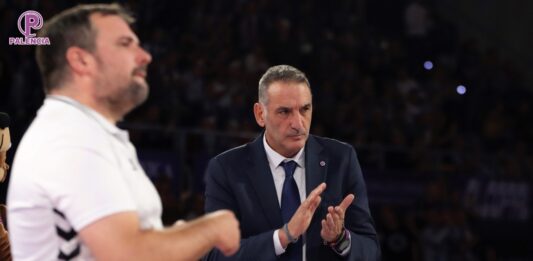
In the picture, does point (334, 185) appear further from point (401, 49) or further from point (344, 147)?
point (401, 49)

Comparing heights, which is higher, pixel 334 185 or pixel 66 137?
pixel 66 137

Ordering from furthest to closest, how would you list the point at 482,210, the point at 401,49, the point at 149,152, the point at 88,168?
the point at 401,49 → the point at 482,210 → the point at 149,152 → the point at 88,168

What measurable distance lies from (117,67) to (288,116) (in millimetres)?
1926

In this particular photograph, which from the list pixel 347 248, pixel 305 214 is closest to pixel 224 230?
pixel 305 214

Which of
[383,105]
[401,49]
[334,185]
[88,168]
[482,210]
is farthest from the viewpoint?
[401,49]

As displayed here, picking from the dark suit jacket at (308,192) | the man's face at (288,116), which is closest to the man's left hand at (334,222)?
the dark suit jacket at (308,192)

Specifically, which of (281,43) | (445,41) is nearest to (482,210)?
(281,43)

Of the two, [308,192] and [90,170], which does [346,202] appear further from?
[90,170]

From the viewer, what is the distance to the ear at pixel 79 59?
2658 millimetres

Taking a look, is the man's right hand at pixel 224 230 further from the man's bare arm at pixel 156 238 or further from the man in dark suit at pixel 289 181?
the man in dark suit at pixel 289 181

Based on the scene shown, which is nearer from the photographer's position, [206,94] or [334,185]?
[334,185]

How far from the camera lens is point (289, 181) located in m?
4.53

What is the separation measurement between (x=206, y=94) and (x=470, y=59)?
6426 mm

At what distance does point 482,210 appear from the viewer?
12.5 metres
